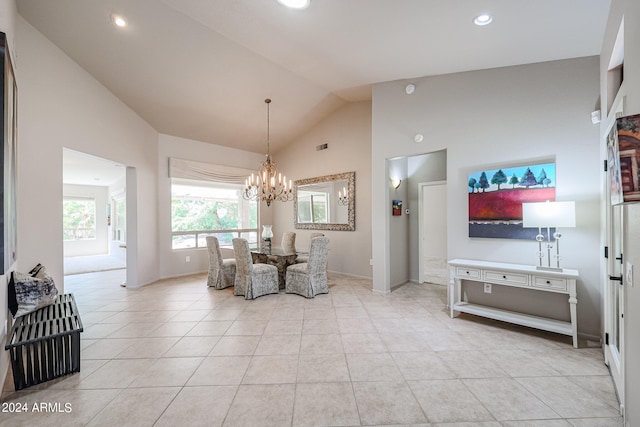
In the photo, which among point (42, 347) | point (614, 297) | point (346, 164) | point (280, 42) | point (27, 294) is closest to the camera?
point (42, 347)

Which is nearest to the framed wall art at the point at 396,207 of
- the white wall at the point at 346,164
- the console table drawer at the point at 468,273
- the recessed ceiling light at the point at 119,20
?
the white wall at the point at 346,164

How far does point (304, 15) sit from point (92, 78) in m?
3.45

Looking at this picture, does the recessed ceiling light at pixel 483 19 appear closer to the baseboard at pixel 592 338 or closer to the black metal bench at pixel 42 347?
the baseboard at pixel 592 338

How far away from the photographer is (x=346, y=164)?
5.72 metres

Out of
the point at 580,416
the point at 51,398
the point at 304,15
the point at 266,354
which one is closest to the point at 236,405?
the point at 266,354

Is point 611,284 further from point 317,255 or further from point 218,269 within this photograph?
point 218,269

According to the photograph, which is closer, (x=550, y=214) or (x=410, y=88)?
(x=550, y=214)

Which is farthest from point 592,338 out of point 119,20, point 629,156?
point 119,20

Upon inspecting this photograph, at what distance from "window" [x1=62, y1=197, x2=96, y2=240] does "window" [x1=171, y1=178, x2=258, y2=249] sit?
20.1ft

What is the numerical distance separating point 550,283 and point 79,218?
500 inches

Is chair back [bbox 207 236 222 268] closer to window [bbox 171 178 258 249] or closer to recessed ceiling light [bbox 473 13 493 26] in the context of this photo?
window [bbox 171 178 258 249]

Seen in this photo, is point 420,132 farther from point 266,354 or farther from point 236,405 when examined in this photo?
point 236,405

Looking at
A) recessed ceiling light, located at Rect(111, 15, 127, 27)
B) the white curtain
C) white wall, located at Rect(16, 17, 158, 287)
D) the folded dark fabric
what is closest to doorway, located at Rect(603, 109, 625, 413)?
the folded dark fabric

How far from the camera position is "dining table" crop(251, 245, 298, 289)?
4609 mm
